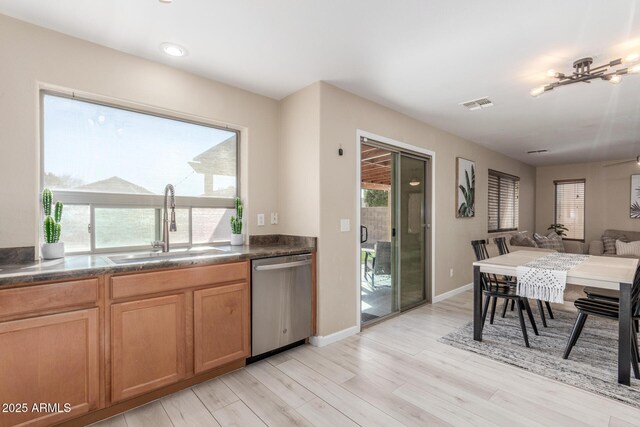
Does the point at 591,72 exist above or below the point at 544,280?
above

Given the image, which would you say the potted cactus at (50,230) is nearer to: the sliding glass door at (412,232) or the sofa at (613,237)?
the sliding glass door at (412,232)

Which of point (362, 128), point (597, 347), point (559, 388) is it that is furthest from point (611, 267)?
point (362, 128)

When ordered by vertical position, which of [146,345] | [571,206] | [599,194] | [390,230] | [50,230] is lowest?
[146,345]

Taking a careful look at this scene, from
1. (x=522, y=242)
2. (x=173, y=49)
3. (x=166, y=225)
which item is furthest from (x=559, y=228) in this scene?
(x=173, y=49)

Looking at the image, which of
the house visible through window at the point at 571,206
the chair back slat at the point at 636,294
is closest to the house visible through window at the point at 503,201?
the house visible through window at the point at 571,206

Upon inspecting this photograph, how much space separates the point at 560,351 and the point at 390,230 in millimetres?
1949

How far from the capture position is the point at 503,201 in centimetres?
618

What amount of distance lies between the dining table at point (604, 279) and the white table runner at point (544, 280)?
6 centimetres

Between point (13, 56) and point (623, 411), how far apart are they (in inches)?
178

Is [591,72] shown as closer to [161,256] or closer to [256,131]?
[256,131]

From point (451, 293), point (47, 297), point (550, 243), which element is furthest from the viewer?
point (550, 243)

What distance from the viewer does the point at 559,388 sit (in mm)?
2193

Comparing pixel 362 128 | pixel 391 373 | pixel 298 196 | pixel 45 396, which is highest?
pixel 362 128

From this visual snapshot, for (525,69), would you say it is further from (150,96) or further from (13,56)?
(13,56)
